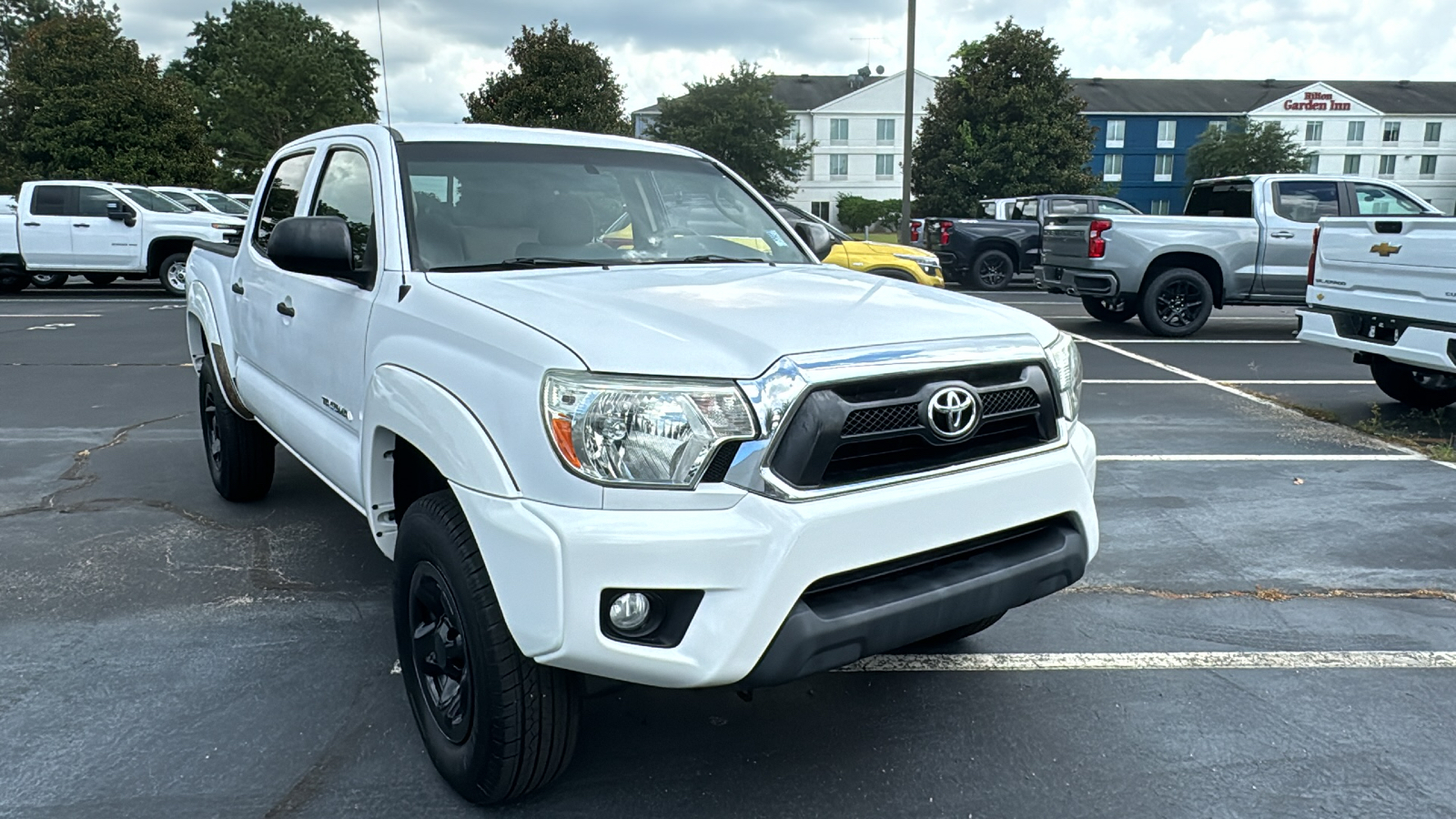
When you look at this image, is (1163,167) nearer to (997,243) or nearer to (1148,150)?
(1148,150)

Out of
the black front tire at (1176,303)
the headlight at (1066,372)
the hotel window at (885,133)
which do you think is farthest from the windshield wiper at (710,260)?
the hotel window at (885,133)

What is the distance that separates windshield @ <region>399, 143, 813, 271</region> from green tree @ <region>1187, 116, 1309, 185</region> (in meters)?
56.8

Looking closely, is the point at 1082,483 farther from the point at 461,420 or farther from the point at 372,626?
the point at 372,626

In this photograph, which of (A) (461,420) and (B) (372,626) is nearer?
(A) (461,420)

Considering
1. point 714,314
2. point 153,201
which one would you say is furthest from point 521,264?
point 153,201

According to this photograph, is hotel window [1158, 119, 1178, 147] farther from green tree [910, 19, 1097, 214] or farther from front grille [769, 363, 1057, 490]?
front grille [769, 363, 1057, 490]

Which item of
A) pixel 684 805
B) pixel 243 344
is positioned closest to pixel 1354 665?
pixel 684 805

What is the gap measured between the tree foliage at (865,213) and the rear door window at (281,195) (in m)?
55.2

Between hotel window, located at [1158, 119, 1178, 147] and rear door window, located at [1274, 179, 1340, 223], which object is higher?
hotel window, located at [1158, 119, 1178, 147]

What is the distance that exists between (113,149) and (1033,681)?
31103 mm

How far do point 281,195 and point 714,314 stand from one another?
2.78 meters

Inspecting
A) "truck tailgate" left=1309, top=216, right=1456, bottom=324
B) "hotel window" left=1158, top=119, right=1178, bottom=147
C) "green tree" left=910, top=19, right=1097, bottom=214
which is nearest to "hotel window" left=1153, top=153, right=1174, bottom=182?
"hotel window" left=1158, top=119, right=1178, bottom=147

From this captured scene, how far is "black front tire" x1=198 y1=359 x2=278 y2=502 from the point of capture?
4.96m

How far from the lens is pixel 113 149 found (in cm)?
2764
